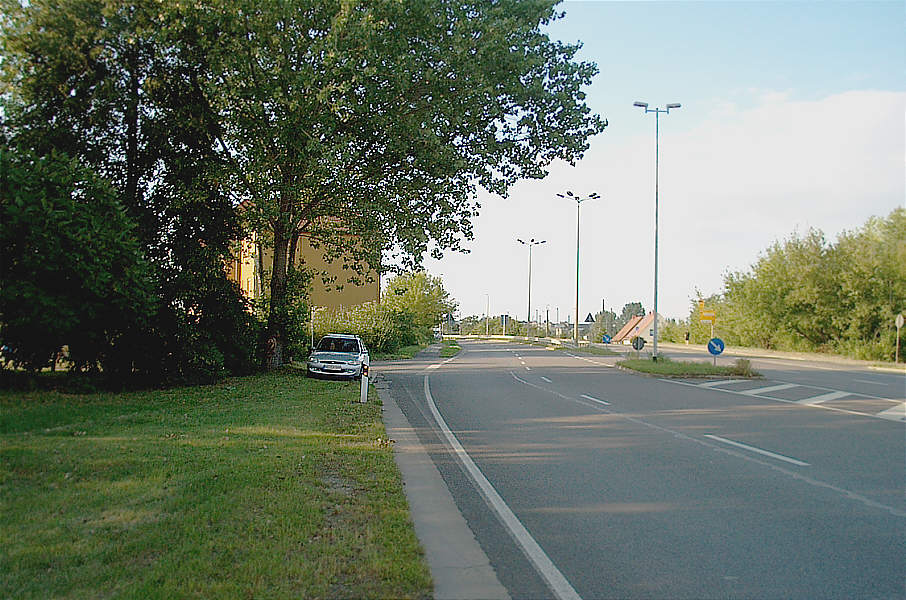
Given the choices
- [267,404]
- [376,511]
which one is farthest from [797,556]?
[267,404]

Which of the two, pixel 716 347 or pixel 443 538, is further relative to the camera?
pixel 716 347

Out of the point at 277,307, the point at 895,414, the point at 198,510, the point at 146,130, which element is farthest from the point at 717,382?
the point at 198,510

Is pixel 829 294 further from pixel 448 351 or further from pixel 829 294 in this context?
pixel 448 351

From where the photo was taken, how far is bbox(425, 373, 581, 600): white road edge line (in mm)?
5327

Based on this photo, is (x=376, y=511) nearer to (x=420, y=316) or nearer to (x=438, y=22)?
(x=438, y=22)

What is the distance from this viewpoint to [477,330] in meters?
177

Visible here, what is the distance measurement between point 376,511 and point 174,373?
1338 cm

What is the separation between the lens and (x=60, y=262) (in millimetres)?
13742

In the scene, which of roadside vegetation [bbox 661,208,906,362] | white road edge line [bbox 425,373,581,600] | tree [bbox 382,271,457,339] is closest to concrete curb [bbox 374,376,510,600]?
white road edge line [bbox 425,373,581,600]

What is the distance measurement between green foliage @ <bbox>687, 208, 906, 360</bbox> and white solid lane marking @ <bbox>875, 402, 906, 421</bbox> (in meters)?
35.0

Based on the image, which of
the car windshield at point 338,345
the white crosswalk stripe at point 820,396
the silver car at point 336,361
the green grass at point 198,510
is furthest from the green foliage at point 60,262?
the white crosswalk stripe at point 820,396

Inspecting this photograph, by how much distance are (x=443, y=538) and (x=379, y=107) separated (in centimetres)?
1608

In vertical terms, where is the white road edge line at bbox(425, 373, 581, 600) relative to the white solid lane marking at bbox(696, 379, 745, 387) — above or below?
below

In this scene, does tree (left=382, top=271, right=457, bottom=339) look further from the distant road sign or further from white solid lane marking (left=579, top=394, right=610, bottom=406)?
white solid lane marking (left=579, top=394, right=610, bottom=406)
